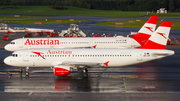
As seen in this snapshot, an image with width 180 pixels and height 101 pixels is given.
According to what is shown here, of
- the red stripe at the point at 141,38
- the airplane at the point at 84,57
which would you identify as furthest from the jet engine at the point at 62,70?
Result: the red stripe at the point at 141,38

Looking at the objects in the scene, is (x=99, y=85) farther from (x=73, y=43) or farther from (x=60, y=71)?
(x=73, y=43)

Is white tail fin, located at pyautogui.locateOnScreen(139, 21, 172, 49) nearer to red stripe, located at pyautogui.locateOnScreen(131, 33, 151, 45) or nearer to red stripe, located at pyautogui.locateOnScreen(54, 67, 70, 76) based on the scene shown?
red stripe, located at pyautogui.locateOnScreen(54, 67, 70, 76)

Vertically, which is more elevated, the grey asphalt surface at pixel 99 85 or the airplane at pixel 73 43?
the airplane at pixel 73 43

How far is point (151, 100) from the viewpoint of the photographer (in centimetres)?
2438

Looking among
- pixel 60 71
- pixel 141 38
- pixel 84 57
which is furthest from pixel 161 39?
pixel 141 38

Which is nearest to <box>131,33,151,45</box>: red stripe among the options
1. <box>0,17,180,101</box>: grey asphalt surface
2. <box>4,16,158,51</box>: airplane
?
<box>4,16,158,51</box>: airplane

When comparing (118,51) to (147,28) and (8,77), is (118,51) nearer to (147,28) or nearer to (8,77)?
(8,77)

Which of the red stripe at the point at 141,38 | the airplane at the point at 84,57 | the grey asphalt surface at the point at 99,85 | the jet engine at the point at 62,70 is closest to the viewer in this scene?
the grey asphalt surface at the point at 99,85

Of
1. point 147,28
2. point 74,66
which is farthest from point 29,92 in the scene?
point 147,28

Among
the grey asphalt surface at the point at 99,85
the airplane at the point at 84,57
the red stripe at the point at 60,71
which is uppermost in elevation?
the airplane at the point at 84,57

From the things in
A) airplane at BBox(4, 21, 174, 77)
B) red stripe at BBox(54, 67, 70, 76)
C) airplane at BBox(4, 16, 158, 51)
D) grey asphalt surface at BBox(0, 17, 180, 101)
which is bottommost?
grey asphalt surface at BBox(0, 17, 180, 101)

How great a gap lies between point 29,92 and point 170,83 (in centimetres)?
1783

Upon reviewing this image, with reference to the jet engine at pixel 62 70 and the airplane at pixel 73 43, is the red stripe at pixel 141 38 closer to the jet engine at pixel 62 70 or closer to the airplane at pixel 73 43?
the airplane at pixel 73 43

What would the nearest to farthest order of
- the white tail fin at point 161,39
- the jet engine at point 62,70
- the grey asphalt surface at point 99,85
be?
1. the grey asphalt surface at point 99,85
2. the jet engine at point 62,70
3. the white tail fin at point 161,39
